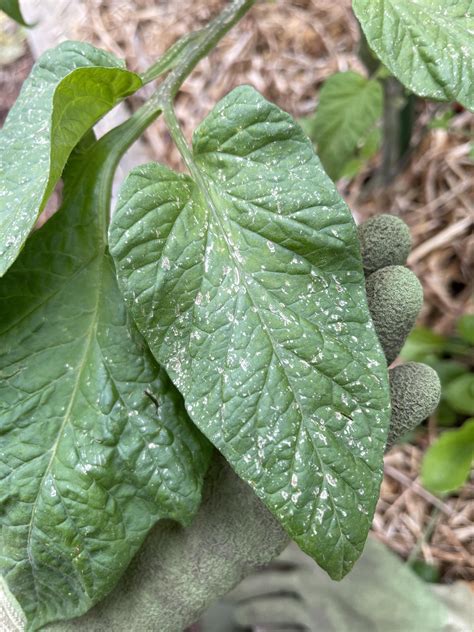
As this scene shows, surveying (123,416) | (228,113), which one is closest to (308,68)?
(228,113)

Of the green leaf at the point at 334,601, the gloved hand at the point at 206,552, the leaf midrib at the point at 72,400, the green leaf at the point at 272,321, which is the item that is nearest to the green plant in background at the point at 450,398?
the green leaf at the point at 334,601

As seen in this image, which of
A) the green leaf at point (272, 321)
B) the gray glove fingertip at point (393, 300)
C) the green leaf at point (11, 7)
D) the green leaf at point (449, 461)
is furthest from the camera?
the green leaf at point (449, 461)

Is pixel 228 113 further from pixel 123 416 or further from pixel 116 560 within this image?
pixel 116 560

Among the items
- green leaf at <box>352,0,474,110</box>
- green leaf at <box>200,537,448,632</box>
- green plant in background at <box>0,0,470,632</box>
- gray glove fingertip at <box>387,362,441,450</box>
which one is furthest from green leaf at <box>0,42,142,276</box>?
green leaf at <box>200,537,448,632</box>

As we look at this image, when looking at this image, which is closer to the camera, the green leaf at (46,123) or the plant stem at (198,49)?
the green leaf at (46,123)

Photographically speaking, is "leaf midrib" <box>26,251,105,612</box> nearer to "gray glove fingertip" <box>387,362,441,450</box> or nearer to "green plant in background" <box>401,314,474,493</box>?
"gray glove fingertip" <box>387,362,441,450</box>

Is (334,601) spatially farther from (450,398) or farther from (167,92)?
(167,92)

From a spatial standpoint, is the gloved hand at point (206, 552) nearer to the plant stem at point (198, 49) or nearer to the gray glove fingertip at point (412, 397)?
the gray glove fingertip at point (412, 397)
